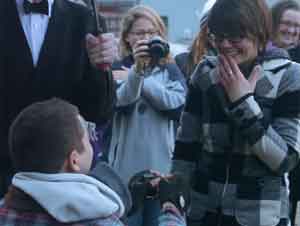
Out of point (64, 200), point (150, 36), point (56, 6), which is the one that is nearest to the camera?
point (64, 200)

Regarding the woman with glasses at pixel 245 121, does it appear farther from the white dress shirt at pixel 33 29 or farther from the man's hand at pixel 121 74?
the man's hand at pixel 121 74

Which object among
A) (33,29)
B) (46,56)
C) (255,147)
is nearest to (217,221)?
(255,147)

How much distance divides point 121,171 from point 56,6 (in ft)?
5.52

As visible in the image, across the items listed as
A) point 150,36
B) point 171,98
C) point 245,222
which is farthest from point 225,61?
point 150,36

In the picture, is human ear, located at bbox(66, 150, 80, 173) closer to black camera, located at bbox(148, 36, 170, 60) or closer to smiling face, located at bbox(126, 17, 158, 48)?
black camera, located at bbox(148, 36, 170, 60)

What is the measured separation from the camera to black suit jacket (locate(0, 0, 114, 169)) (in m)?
3.19

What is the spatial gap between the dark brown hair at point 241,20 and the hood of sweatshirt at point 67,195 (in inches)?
38.2

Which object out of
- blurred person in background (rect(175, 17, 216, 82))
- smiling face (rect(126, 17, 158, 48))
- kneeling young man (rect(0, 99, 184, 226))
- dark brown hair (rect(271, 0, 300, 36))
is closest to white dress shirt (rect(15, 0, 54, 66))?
kneeling young man (rect(0, 99, 184, 226))

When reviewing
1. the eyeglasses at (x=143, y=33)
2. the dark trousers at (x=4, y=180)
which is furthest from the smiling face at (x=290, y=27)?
the dark trousers at (x=4, y=180)

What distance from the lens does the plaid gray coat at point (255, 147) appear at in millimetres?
3082

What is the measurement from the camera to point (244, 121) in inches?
120

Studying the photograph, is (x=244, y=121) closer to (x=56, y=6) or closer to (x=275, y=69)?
(x=275, y=69)

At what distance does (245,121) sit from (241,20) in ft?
1.31

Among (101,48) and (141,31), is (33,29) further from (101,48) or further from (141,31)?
(141,31)
